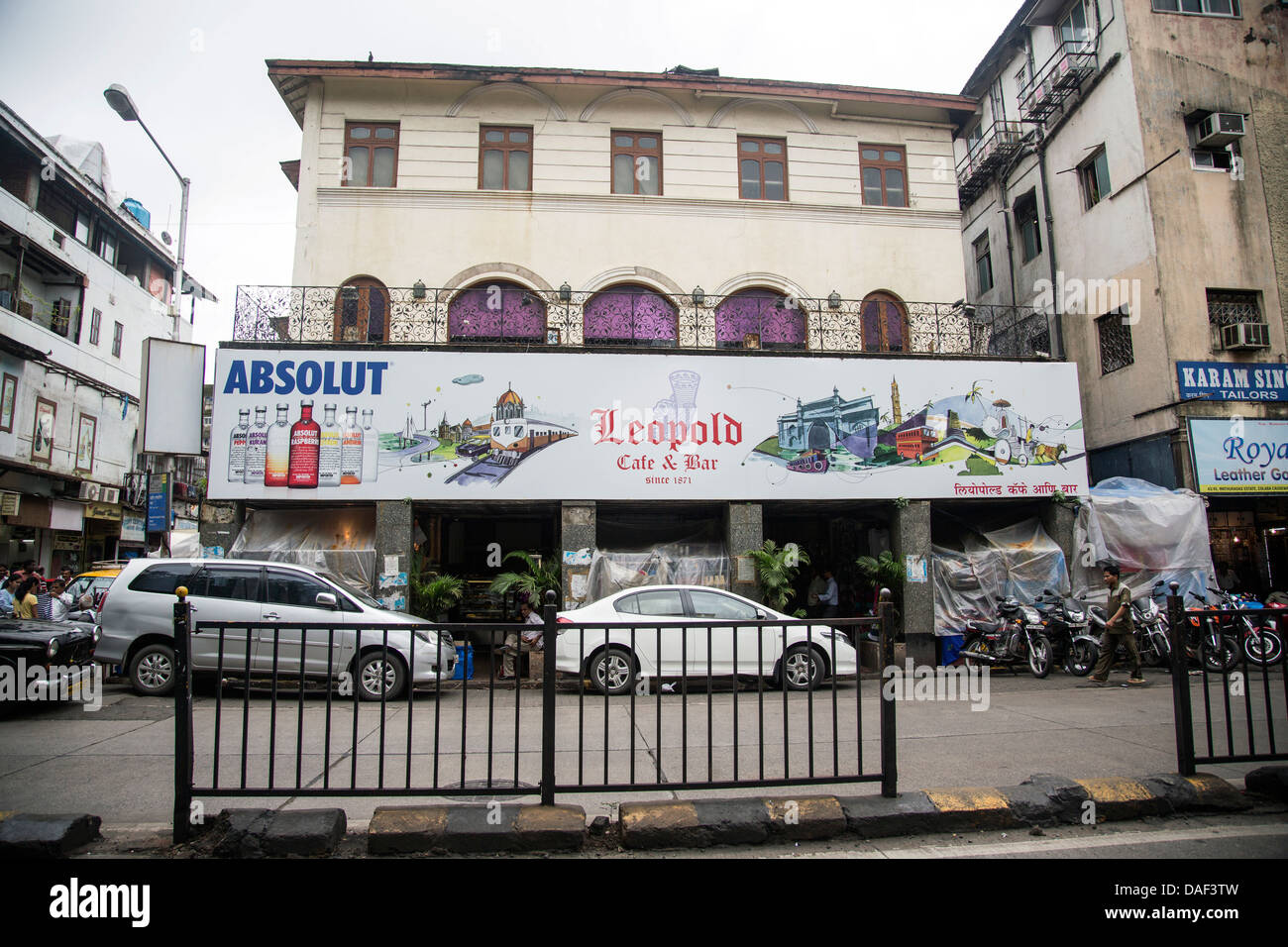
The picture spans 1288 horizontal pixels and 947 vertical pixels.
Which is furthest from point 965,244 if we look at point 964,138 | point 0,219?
point 0,219

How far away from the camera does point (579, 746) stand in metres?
5.13

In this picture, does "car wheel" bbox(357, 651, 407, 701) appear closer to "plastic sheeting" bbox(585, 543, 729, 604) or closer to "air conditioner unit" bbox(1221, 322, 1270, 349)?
"plastic sheeting" bbox(585, 543, 729, 604)

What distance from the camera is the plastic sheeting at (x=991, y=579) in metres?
13.8

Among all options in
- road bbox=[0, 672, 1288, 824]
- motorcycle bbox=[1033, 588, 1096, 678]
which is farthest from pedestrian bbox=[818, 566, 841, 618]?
road bbox=[0, 672, 1288, 824]

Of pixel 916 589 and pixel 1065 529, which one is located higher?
pixel 1065 529

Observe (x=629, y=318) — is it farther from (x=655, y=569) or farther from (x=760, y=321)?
(x=655, y=569)

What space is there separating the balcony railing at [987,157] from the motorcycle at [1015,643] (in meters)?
13.2

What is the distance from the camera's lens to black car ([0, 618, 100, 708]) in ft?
28.3

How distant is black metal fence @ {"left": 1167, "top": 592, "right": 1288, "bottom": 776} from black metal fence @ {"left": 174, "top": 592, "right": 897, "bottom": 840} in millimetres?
2093

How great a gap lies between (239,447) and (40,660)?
498cm

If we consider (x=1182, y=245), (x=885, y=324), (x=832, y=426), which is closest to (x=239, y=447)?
(x=832, y=426)

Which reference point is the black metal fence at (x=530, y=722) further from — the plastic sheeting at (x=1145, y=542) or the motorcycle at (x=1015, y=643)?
the plastic sheeting at (x=1145, y=542)
